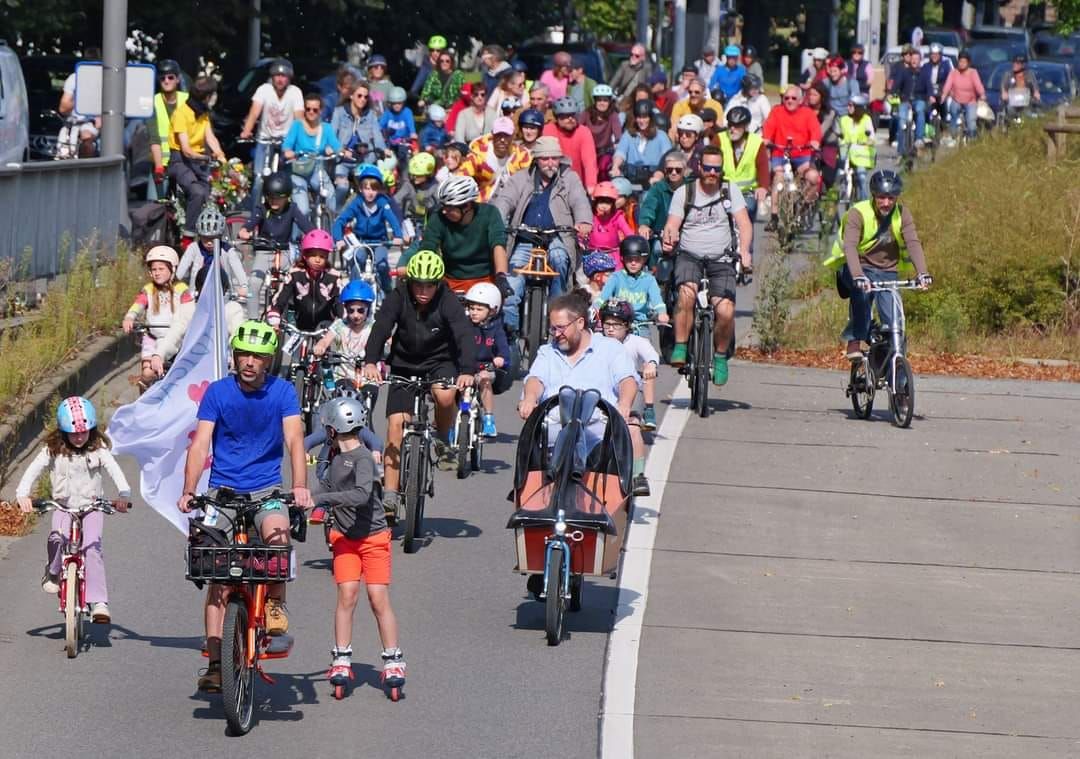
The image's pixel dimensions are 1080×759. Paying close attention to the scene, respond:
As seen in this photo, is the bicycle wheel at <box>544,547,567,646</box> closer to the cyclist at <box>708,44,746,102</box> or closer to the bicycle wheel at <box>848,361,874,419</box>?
the bicycle wheel at <box>848,361,874,419</box>

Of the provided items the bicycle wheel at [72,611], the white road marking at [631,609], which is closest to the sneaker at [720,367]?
the white road marking at [631,609]

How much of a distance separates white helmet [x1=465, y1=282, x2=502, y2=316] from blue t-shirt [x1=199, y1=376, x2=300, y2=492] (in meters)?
4.28

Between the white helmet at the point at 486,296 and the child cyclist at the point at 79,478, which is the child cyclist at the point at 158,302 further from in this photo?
the child cyclist at the point at 79,478

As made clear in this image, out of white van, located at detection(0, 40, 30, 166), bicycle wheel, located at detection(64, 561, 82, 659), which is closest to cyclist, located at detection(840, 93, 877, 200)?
white van, located at detection(0, 40, 30, 166)

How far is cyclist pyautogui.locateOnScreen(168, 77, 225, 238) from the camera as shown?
2267 cm

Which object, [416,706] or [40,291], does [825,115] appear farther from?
[416,706]

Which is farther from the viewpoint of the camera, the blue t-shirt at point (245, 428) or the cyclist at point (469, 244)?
the cyclist at point (469, 244)

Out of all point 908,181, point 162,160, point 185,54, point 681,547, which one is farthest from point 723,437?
point 185,54

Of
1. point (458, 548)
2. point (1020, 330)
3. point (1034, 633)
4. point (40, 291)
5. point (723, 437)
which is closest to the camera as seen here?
point (1034, 633)

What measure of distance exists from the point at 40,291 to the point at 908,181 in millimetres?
13703

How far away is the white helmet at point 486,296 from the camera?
13.9 m

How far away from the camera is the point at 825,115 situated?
1184 inches

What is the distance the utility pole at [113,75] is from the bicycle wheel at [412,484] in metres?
9.83

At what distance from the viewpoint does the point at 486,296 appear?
1385 centimetres
